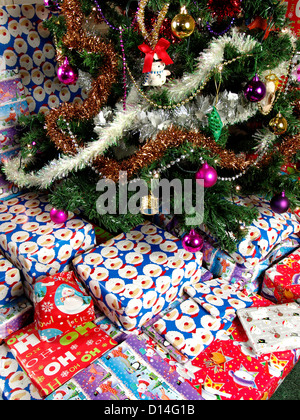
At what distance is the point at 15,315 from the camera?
1.06m

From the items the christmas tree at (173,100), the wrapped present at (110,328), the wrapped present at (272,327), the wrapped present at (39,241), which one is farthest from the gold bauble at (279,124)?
the wrapped present at (110,328)

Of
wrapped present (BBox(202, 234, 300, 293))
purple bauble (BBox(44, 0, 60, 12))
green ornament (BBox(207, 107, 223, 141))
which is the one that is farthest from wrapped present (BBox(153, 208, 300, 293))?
purple bauble (BBox(44, 0, 60, 12))

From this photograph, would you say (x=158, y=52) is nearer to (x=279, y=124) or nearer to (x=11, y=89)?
(x=279, y=124)

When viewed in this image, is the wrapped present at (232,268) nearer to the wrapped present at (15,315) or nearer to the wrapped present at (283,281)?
Result: the wrapped present at (283,281)

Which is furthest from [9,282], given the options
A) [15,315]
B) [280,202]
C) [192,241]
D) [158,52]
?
[280,202]

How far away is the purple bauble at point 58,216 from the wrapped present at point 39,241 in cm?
3

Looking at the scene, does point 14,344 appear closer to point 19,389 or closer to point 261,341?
point 19,389

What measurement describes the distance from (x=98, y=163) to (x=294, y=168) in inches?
34.1

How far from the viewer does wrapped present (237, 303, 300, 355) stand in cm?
102

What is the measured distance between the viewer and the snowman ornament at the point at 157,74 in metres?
0.95

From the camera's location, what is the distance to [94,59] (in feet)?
3.23

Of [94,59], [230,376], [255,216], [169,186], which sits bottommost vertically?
[230,376]

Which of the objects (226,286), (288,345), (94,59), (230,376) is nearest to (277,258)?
(226,286)

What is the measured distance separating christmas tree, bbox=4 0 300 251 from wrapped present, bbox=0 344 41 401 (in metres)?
0.50
